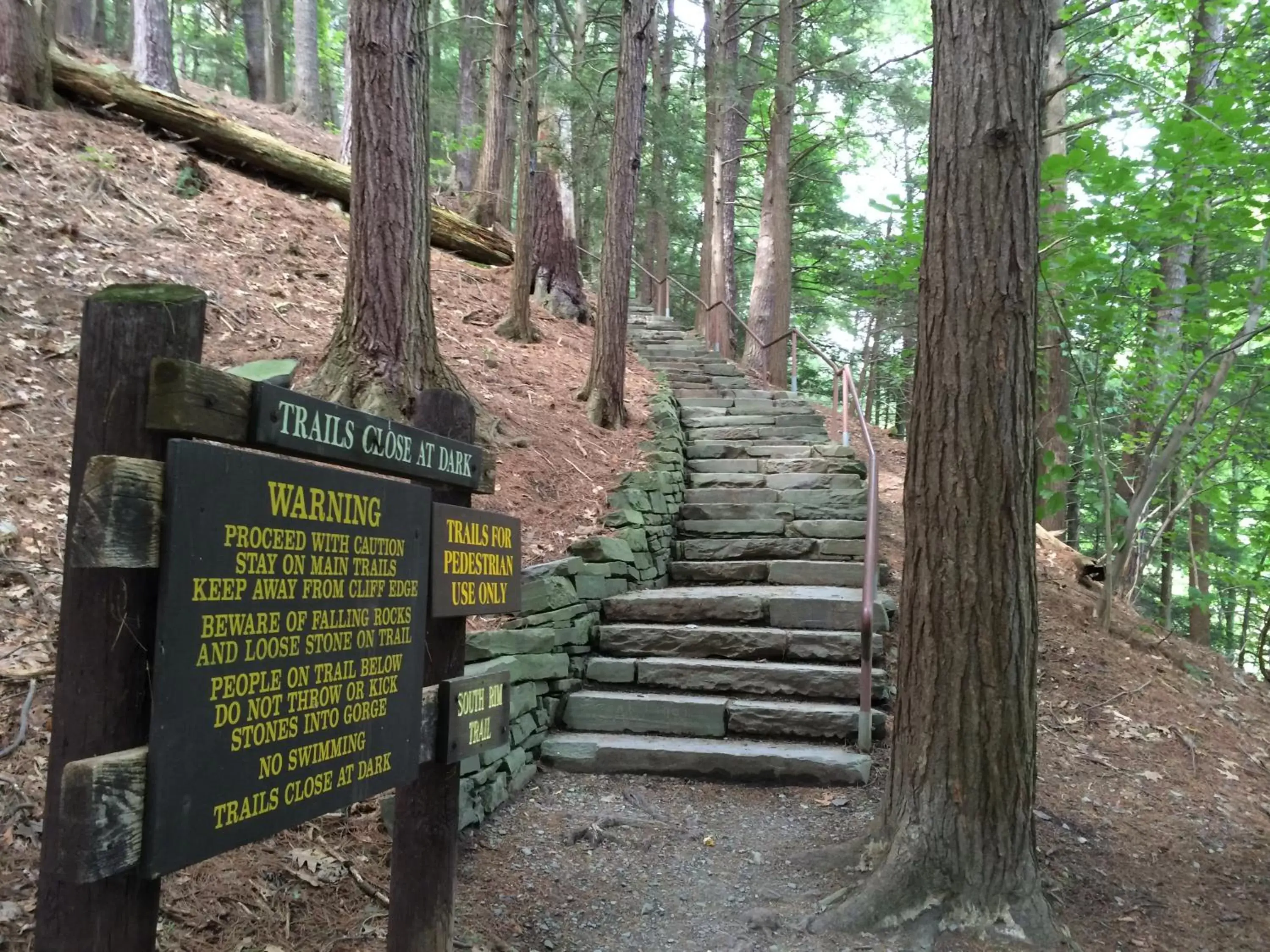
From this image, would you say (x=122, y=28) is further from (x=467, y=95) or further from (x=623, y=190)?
(x=623, y=190)

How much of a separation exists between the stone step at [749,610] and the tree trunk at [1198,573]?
24.4ft

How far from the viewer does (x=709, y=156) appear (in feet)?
51.6

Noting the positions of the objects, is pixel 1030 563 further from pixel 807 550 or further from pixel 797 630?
pixel 807 550

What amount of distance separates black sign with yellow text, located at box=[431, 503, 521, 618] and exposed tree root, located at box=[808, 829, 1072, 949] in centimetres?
173

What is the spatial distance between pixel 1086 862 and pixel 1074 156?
3.68 meters

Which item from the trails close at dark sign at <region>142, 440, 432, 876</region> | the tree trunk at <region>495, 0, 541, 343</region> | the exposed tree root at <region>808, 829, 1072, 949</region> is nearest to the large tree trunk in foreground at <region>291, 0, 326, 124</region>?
the tree trunk at <region>495, 0, 541, 343</region>

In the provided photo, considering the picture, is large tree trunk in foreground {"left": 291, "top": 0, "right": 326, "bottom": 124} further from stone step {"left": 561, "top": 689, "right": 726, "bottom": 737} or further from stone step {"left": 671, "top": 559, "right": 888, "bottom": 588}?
stone step {"left": 561, "top": 689, "right": 726, "bottom": 737}

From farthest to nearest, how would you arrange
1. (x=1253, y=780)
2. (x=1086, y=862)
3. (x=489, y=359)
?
(x=489, y=359)
(x=1253, y=780)
(x=1086, y=862)

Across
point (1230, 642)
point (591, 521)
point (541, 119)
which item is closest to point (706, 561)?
point (591, 521)

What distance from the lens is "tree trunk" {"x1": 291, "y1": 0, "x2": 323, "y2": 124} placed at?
55.1 feet

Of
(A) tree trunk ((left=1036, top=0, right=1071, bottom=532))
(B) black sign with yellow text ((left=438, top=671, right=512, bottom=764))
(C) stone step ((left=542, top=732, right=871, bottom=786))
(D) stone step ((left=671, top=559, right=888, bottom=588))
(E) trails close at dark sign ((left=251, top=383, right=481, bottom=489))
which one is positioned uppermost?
(A) tree trunk ((left=1036, top=0, right=1071, bottom=532))

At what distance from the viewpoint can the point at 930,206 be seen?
3.47m

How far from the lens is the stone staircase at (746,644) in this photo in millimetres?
4723

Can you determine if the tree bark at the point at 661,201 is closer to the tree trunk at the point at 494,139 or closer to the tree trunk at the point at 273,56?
the tree trunk at the point at 494,139
